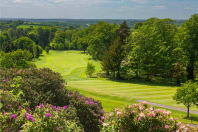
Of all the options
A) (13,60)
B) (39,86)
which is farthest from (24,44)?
(39,86)

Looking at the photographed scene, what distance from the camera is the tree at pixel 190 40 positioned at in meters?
46.9

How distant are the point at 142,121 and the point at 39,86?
7.12 meters

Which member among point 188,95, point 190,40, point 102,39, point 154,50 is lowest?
point 188,95

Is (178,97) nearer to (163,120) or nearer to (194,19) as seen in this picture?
(163,120)

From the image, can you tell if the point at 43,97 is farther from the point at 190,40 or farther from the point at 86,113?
the point at 190,40

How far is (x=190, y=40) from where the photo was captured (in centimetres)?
4741

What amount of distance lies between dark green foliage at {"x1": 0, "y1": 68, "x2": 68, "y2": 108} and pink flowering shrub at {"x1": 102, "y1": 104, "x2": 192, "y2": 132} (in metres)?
5.28

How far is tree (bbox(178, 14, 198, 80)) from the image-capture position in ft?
154

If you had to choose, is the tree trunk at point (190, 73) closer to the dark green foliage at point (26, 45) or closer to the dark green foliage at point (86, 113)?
the dark green foliage at point (86, 113)

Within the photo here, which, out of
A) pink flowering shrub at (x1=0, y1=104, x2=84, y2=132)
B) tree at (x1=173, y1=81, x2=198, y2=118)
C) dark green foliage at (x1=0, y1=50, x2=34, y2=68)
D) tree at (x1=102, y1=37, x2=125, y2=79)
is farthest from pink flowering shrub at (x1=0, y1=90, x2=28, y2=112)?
tree at (x1=102, y1=37, x2=125, y2=79)

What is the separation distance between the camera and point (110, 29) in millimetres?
76188

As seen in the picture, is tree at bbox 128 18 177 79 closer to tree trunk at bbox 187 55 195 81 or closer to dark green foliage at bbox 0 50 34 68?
tree trunk at bbox 187 55 195 81

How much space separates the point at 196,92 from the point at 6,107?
17565mm

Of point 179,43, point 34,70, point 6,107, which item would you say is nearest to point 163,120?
point 6,107
